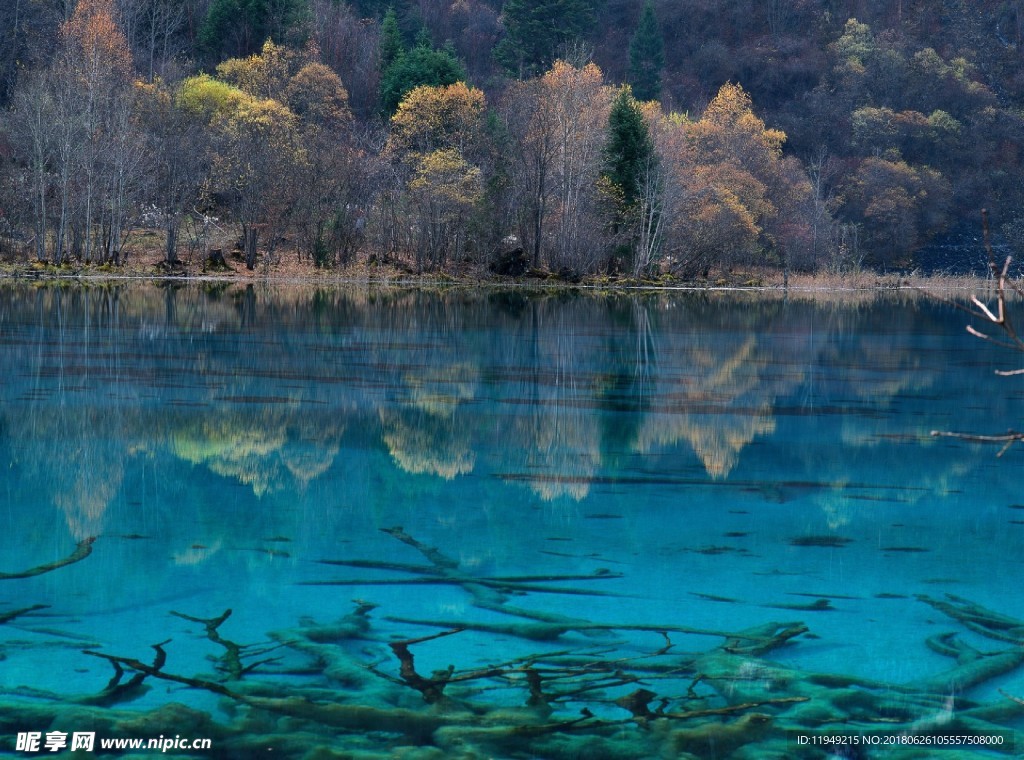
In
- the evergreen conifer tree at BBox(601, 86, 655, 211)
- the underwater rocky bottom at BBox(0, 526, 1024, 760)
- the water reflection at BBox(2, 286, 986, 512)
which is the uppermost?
the evergreen conifer tree at BBox(601, 86, 655, 211)

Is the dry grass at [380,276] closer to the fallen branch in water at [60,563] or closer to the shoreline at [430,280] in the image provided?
the shoreline at [430,280]

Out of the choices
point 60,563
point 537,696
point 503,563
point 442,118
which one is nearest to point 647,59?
point 442,118

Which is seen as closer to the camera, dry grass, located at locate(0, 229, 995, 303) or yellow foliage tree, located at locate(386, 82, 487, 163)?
dry grass, located at locate(0, 229, 995, 303)

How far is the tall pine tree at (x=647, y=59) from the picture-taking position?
3728 inches

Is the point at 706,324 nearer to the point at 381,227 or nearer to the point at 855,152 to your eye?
the point at 381,227

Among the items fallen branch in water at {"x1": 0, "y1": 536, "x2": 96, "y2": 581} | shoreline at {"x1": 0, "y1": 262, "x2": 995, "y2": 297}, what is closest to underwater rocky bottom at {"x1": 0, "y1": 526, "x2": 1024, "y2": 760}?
fallen branch in water at {"x1": 0, "y1": 536, "x2": 96, "y2": 581}

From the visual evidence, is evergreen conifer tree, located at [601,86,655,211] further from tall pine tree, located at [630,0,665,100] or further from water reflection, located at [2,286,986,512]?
tall pine tree, located at [630,0,665,100]

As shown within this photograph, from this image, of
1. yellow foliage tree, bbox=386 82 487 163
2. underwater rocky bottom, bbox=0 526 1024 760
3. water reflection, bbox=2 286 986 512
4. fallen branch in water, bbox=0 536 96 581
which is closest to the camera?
underwater rocky bottom, bbox=0 526 1024 760

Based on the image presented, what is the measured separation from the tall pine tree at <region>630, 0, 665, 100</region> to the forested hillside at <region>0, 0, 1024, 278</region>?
0.61 ft

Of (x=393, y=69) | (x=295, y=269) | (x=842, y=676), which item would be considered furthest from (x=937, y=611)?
(x=393, y=69)

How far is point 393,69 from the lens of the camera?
75875 millimetres

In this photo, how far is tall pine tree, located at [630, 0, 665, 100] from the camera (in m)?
94.7

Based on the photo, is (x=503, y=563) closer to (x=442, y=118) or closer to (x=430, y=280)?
(x=430, y=280)

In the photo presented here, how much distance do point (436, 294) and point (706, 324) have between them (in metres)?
15.9
